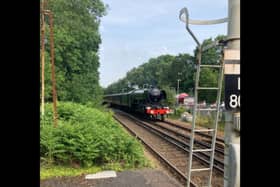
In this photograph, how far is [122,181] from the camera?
6.24 meters

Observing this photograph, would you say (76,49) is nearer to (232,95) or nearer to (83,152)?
(83,152)

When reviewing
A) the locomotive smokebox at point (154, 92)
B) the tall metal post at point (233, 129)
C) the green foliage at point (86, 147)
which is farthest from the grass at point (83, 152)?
the locomotive smokebox at point (154, 92)

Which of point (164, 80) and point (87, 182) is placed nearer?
point (87, 182)

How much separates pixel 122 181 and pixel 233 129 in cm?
434

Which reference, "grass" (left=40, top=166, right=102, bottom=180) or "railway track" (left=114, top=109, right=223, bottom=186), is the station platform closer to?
"grass" (left=40, top=166, right=102, bottom=180)

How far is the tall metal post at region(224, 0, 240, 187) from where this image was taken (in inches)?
92.6

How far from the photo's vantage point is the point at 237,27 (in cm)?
241

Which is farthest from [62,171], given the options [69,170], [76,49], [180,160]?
[76,49]

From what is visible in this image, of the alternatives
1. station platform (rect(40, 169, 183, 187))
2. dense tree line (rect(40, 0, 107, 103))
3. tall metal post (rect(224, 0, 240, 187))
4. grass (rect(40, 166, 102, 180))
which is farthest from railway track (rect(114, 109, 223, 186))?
dense tree line (rect(40, 0, 107, 103))

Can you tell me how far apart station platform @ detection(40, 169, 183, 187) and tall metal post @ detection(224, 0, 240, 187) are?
12.5ft
